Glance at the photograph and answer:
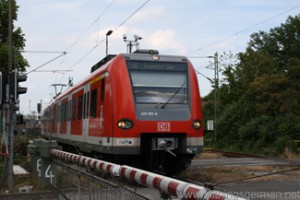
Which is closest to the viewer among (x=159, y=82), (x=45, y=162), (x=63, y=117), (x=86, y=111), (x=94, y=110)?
(x=45, y=162)

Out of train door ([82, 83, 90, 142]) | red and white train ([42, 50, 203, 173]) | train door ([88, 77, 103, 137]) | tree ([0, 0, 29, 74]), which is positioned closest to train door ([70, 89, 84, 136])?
train door ([82, 83, 90, 142])

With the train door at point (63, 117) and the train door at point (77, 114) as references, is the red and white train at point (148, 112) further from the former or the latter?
the train door at point (63, 117)

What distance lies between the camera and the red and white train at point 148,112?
36.7 ft

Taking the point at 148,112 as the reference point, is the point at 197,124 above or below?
below

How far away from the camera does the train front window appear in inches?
460

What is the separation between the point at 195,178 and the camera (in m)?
12.6

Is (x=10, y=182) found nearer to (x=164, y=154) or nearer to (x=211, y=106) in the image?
(x=164, y=154)

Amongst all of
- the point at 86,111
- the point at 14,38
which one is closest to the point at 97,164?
the point at 86,111

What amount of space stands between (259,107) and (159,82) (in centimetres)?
2534

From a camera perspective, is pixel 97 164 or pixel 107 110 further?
pixel 107 110

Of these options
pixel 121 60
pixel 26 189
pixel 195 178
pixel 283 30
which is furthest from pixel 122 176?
pixel 283 30

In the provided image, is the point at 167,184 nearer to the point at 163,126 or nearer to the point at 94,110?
the point at 163,126

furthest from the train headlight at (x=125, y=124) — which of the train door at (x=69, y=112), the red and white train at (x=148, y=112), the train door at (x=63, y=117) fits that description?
the train door at (x=63, y=117)

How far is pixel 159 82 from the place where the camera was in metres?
11.9
